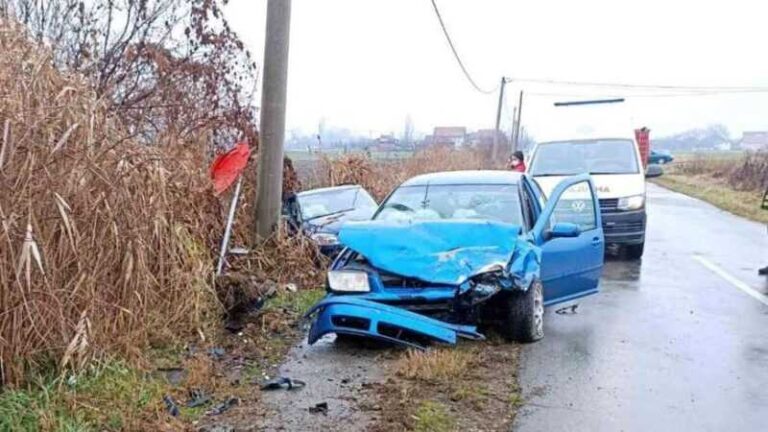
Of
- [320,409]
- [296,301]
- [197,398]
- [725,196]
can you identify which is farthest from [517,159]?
[725,196]

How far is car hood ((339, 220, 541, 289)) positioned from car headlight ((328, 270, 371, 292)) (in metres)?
0.18

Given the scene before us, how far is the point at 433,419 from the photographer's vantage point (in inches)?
183

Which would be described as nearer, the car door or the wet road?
the wet road

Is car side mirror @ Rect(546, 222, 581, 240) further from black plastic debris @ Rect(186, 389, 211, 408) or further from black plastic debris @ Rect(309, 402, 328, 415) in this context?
black plastic debris @ Rect(186, 389, 211, 408)

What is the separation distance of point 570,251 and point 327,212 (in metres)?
4.66

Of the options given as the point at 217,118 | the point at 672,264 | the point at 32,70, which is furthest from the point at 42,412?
the point at 672,264

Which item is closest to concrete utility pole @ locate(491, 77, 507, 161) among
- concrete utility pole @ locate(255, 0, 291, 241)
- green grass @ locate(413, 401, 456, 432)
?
concrete utility pole @ locate(255, 0, 291, 241)

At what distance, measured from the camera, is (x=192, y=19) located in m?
10.8

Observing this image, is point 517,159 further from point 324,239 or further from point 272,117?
point 272,117

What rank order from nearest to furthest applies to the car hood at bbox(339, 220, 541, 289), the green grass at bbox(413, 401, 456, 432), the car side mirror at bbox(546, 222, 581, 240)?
the green grass at bbox(413, 401, 456, 432), the car hood at bbox(339, 220, 541, 289), the car side mirror at bbox(546, 222, 581, 240)

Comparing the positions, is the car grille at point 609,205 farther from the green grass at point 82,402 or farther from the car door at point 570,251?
the green grass at point 82,402

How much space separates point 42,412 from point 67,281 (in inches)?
38.9

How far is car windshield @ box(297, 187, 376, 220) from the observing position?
11.2 metres

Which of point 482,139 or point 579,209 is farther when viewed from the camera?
point 482,139
